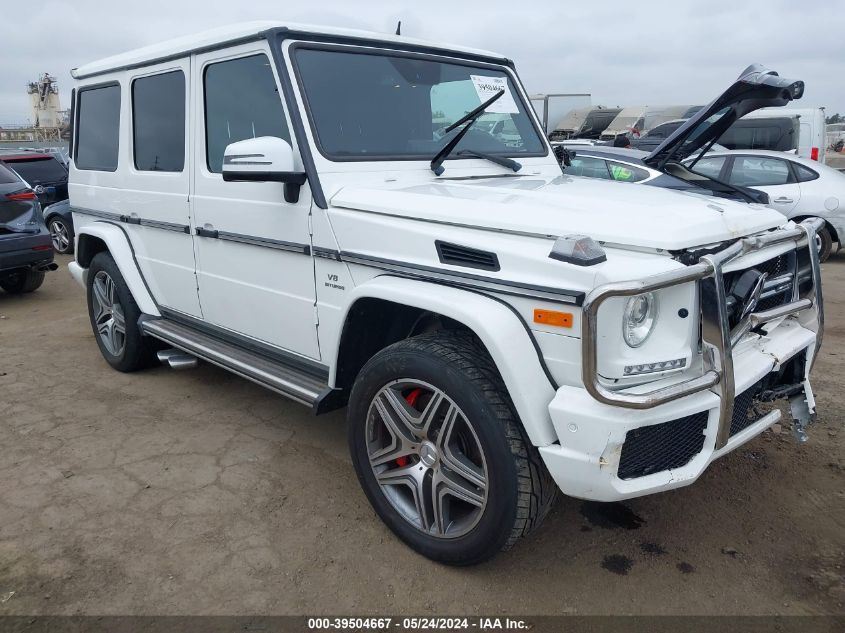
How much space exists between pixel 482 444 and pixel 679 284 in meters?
0.88

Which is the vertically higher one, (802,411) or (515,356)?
(515,356)

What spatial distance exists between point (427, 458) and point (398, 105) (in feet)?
6.07

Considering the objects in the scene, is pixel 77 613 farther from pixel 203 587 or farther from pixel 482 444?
pixel 482 444

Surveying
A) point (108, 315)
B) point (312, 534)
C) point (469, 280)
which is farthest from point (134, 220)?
point (469, 280)

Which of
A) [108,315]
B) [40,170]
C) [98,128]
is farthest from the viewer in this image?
[40,170]

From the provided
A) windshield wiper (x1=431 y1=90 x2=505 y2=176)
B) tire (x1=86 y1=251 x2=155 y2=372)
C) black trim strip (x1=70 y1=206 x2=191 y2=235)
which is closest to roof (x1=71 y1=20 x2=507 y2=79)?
windshield wiper (x1=431 y1=90 x2=505 y2=176)

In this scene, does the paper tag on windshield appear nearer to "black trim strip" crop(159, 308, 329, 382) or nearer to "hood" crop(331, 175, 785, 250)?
"hood" crop(331, 175, 785, 250)

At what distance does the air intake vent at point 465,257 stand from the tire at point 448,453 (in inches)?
12.9

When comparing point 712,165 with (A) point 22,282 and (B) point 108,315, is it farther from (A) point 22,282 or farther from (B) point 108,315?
(A) point 22,282

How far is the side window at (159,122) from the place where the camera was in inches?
163

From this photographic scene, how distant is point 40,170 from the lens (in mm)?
12180

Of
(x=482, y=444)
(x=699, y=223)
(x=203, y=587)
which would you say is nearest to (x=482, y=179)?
(x=699, y=223)

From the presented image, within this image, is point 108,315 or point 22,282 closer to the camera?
point 108,315

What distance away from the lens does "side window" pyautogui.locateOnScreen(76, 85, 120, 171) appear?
4832 millimetres
